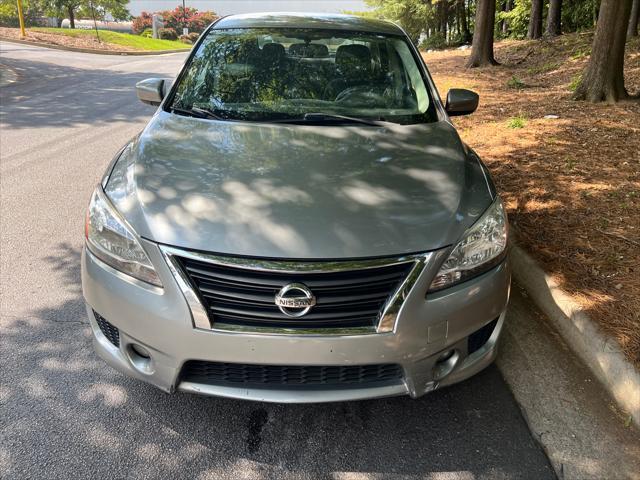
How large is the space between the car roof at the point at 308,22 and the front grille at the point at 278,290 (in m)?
2.49

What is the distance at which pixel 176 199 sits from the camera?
2.39 meters

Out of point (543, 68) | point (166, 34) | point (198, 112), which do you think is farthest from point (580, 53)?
point (166, 34)

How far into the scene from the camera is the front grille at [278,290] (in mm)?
2141

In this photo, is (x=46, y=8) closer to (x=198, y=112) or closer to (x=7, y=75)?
(x=7, y=75)

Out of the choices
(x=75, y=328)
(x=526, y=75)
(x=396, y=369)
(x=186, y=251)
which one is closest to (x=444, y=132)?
(x=396, y=369)

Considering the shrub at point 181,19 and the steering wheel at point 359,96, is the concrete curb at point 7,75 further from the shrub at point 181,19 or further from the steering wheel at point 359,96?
the shrub at point 181,19

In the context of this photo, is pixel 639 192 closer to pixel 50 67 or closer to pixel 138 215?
pixel 138 215

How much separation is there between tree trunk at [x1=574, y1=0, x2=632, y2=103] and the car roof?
585cm

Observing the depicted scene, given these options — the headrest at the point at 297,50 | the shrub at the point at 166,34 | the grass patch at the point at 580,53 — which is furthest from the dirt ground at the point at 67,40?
the headrest at the point at 297,50

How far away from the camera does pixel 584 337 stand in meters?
2.99

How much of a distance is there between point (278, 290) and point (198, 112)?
165 centimetres

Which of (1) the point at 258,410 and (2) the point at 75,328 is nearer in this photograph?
(1) the point at 258,410

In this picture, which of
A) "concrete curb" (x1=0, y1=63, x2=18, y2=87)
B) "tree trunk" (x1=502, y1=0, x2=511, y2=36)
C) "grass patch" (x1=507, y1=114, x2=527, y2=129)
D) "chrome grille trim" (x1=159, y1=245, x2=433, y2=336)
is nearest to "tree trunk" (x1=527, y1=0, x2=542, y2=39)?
"tree trunk" (x1=502, y1=0, x2=511, y2=36)

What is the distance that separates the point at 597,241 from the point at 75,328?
3528mm
